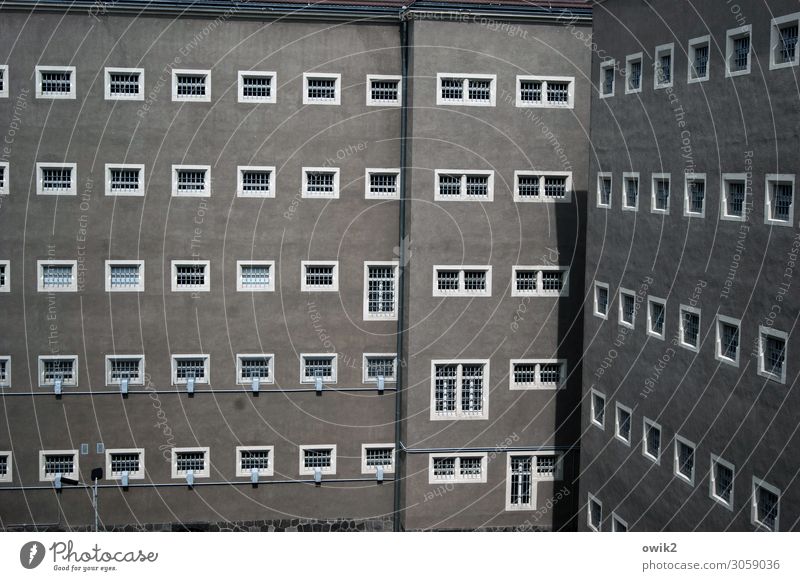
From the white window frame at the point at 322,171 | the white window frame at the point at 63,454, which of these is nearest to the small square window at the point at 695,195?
the white window frame at the point at 322,171

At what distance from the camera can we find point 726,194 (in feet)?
82.3

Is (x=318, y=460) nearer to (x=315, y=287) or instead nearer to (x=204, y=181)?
(x=315, y=287)

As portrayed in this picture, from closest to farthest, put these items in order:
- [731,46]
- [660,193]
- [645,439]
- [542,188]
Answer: [731,46], [660,193], [645,439], [542,188]

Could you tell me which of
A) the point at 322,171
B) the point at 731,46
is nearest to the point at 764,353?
the point at 731,46

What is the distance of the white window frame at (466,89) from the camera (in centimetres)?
3575

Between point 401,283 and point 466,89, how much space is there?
6.22 meters

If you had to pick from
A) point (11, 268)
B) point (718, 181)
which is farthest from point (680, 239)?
point (11, 268)

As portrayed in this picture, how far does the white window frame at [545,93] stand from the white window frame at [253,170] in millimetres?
7665

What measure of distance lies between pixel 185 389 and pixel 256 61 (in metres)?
10.1

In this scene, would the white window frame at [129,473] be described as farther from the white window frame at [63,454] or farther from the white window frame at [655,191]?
the white window frame at [655,191]

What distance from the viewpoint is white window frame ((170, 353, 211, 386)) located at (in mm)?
36844

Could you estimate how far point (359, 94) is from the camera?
36531mm

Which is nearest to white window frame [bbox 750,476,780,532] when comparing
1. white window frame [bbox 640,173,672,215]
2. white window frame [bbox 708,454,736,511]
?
white window frame [bbox 708,454,736,511]

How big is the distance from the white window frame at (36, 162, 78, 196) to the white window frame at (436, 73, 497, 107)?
1094 cm
